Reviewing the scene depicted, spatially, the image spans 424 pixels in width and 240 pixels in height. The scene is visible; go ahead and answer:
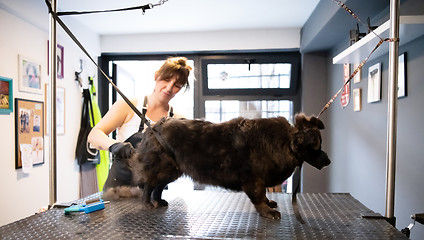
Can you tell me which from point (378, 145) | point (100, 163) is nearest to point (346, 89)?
point (378, 145)

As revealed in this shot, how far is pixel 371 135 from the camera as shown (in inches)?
78.0

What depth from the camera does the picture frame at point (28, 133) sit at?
219cm

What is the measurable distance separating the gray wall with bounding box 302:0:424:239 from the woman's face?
3.64 ft

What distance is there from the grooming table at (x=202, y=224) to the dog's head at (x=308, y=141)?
7.0 inches

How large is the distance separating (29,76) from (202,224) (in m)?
2.09

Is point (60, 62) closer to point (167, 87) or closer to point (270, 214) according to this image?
point (167, 87)

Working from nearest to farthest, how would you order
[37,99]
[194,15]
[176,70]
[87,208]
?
[87,208]
[176,70]
[37,99]
[194,15]

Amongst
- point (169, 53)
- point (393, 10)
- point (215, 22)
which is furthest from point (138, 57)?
point (393, 10)

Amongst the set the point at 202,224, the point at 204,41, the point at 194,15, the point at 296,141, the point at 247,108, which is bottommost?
the point at 202,224

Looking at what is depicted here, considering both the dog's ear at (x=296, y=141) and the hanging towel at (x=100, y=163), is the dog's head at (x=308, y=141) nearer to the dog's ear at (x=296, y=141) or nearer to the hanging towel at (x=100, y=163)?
the dog's ear at (x=296, y=141)

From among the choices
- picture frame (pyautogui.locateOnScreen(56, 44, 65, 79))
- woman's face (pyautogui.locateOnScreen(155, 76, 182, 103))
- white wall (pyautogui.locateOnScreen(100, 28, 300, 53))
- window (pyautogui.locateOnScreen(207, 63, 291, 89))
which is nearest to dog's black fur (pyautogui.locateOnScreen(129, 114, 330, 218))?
woman's face (pyautogui.locateOnScreen(155, 76, 182, 103))

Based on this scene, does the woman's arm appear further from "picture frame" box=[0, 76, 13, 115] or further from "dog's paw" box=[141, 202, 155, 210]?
"picture frame" box=[0, 76, 13, 115]

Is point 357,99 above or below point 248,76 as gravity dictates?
below

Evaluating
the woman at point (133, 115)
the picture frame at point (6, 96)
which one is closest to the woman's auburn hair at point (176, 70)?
the woman at point (133, 115)
